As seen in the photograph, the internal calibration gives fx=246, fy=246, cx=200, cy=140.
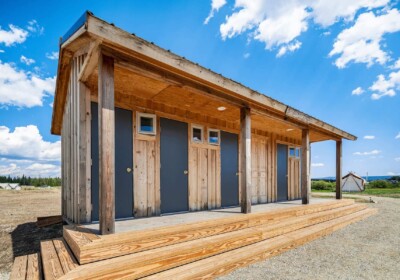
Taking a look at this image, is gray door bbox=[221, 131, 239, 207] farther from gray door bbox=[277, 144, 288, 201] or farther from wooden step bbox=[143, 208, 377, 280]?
gray door bbox=[277, 144, 288, 201]

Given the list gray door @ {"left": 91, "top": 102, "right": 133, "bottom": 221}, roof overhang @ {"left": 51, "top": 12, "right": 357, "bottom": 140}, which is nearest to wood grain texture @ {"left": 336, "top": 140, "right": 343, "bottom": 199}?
roof overhang @ {"left": 51, "top": 12, "right": 357, "bottom": 140}

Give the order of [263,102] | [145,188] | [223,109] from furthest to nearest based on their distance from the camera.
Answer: [223,109] < [263,102] < [145,188]

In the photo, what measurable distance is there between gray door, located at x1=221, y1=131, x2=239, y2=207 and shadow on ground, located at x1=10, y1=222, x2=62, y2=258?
4.29 m

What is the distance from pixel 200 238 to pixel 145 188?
5.98 ft

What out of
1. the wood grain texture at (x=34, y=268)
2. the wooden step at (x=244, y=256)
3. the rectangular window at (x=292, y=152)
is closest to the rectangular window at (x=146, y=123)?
the wood grain texture at (x=34, y=268)

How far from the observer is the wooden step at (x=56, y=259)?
274 centimetres

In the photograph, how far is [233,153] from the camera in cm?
748

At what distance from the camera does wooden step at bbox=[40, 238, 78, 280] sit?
2.74m

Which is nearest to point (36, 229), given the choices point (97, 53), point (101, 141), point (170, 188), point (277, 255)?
point (170, 188)

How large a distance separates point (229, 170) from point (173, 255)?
423cm

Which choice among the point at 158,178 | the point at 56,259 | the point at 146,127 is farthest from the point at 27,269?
the point at 146,127

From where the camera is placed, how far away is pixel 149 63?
386 cm

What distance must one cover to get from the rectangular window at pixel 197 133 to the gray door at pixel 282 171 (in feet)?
13.5

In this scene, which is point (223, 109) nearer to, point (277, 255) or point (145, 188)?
point (145, 188)
